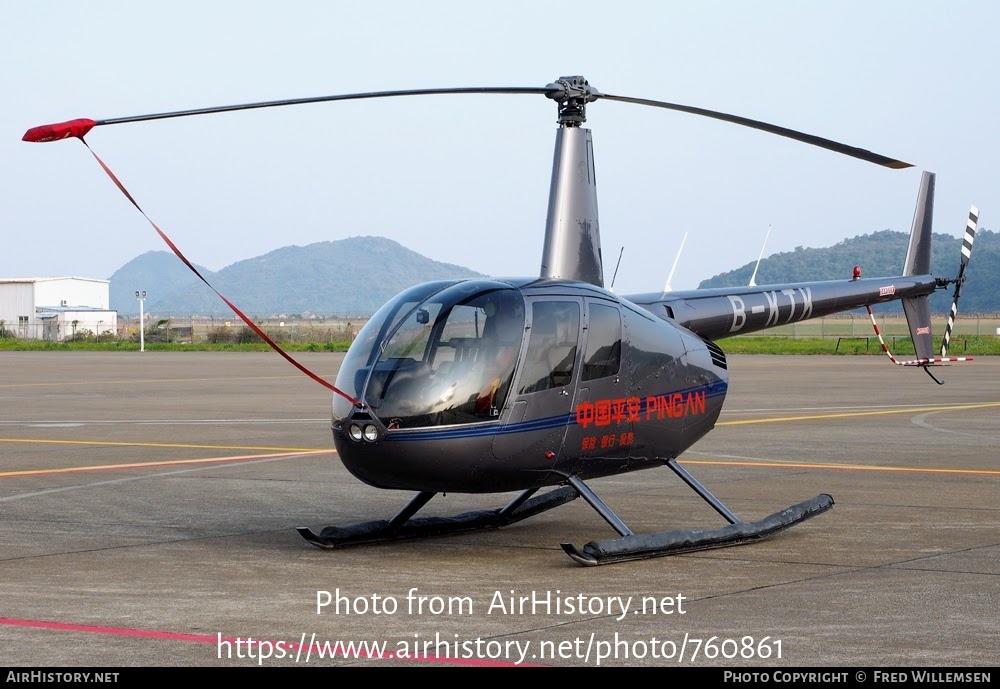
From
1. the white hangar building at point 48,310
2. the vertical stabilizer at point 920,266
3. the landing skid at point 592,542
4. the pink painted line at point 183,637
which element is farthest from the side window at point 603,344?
the white hangar building at point 48,310

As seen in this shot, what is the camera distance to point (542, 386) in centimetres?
966

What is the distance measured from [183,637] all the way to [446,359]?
3.10 meters

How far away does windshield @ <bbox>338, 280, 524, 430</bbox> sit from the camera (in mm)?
9227

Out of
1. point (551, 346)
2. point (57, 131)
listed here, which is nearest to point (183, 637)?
point (57, 131)

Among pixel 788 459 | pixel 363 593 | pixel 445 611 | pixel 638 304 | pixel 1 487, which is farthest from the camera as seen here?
pixel 788 459

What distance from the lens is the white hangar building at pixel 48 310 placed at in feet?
333

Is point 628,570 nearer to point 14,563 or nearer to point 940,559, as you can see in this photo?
point 940,559

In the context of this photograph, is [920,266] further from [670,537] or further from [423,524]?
[423,524]

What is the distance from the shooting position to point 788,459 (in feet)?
54.7

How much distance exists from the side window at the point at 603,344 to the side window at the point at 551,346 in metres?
0.16

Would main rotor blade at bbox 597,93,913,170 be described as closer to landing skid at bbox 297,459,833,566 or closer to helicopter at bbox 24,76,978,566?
helicopter at bbox 24,76,978,566

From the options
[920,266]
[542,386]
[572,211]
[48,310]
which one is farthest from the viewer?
[48,310]
